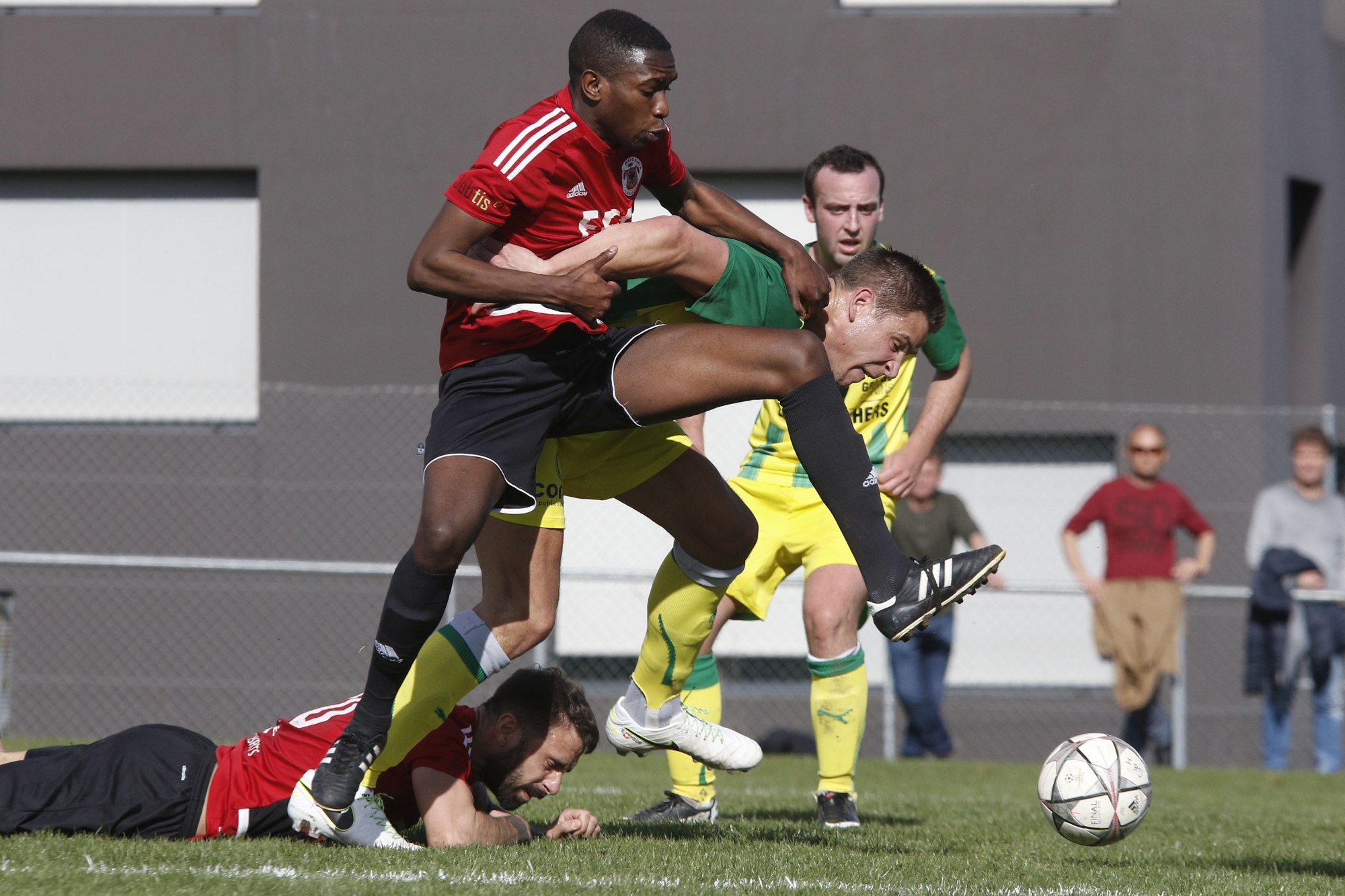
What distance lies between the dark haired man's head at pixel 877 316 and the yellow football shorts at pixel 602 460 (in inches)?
23.1

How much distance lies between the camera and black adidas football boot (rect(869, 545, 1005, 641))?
3836 mm

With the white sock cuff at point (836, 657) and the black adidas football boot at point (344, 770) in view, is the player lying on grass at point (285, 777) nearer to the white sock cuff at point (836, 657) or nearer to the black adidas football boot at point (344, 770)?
the black adidas football boot at point (344, 770)

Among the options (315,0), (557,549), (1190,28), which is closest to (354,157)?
(315,0)

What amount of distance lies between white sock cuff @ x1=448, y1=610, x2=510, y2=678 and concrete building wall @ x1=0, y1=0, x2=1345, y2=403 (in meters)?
8.22

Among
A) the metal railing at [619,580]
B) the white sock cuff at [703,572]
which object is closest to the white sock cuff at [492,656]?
the white sock cuff at [703,572]

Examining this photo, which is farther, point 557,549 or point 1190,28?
point 1190,28

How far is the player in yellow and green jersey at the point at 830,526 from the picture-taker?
5328 mm

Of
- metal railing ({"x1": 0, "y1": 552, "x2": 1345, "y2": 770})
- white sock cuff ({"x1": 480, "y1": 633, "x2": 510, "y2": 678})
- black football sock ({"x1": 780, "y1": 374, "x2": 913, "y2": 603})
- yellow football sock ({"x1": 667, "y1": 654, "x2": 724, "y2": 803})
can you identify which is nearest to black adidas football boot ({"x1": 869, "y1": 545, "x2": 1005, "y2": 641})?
black football sock ({"x1": 780, "y1": 374, "x2": 913, "y2": 603})

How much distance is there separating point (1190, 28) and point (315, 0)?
7.38 meters

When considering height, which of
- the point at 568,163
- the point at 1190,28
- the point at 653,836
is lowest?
the point at 653,836

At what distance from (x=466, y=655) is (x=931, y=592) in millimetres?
1399

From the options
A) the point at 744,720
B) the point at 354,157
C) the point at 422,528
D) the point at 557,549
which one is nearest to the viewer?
the point at 422,528

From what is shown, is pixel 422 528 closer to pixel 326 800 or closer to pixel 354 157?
pixel 326 800

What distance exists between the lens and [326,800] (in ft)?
13.0
